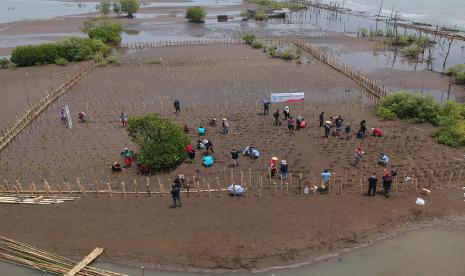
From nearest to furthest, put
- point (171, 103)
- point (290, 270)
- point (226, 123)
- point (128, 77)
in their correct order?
point (290, 270), point (226, 123), point (171, 103), point (128, 77)

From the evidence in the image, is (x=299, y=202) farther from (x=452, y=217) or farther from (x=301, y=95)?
(x=301, y=95)

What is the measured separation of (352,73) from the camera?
35.1m

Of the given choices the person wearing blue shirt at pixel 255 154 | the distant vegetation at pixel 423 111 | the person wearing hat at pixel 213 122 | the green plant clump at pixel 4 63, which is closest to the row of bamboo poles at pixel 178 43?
the green plant clump at pixel 4 63

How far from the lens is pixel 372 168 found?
19.9m

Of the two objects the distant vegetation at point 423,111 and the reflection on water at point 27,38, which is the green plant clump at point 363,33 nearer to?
the distant vegetation at point 423,111

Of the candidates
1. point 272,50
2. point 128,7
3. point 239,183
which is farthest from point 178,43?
point 239,183

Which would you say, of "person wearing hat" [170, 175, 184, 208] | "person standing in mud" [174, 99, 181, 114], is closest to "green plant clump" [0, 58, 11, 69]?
"person standing in mud" [174, 99, 181, 114]

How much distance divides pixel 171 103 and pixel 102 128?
5.97 m

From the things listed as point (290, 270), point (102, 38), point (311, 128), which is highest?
point (102, 38)

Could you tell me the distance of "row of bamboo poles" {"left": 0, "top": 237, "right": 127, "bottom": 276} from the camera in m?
13.5

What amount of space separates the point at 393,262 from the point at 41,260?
11.7 meters

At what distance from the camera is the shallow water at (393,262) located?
1388cm

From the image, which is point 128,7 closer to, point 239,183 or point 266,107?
point 266,107

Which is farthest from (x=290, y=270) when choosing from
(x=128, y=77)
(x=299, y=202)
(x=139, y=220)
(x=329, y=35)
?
(x=329, y=35)
